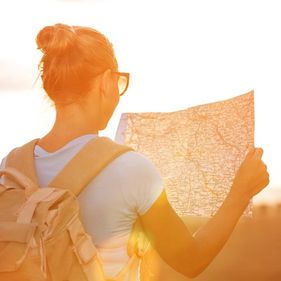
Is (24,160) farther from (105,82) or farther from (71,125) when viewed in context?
(105,82)

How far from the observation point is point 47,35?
11.8 feet

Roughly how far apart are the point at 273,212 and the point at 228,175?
9758 cm

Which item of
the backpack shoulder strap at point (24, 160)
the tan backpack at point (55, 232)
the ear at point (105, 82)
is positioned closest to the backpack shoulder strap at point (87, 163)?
the tan backpack at point (55, 232)

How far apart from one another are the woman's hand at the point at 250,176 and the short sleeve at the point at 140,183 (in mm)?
455

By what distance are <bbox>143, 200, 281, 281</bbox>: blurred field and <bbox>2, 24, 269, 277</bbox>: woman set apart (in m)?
10.1

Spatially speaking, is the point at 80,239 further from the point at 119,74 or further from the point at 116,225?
the point at 119,74

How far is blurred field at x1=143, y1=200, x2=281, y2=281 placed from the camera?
111 feet

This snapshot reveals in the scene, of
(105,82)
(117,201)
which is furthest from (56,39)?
(117,201)

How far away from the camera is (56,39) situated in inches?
138

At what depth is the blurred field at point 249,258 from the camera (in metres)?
33.8

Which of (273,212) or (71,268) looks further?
(273,212)

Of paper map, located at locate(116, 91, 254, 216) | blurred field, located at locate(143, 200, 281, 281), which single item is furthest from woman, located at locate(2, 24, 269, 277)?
blurred field, located at locate(143, 200, 281, 281)

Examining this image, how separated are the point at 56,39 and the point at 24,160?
1.68 feet

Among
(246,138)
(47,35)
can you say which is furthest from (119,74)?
(246,138)
